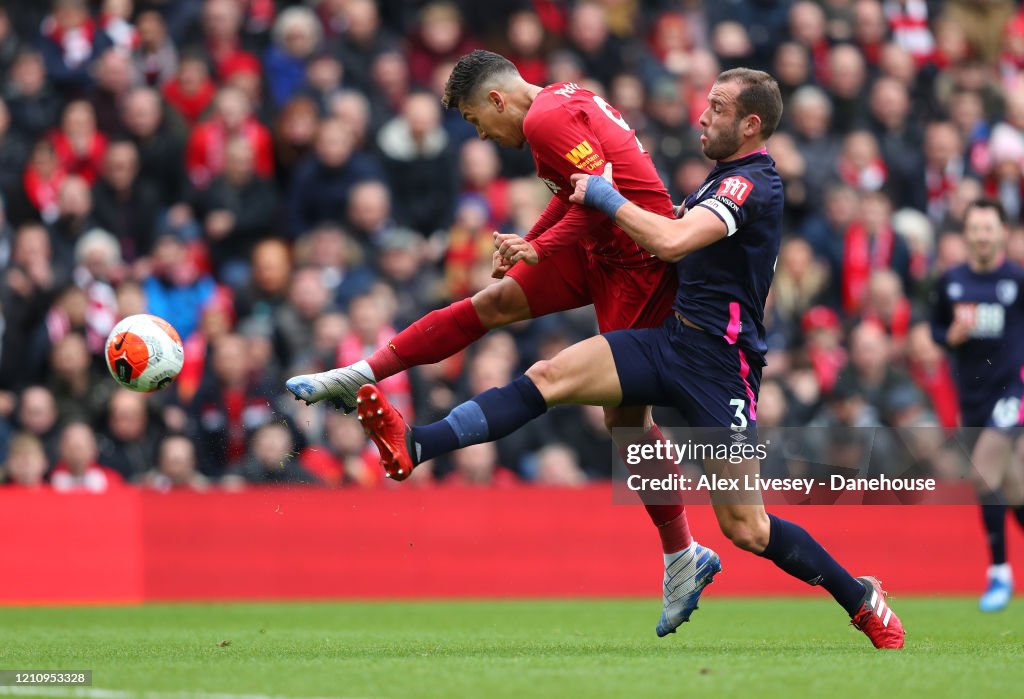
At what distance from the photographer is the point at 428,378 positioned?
517 inches

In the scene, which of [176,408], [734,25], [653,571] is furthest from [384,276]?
[734,25]

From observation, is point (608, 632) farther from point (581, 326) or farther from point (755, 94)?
point (581, 326)

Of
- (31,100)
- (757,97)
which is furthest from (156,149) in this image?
(757,97)

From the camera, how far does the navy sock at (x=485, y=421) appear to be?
24.2 feet

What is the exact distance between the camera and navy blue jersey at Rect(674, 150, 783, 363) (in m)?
7.48

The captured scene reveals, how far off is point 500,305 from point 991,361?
4.64 m

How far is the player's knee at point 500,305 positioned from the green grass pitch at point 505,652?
1600 mm

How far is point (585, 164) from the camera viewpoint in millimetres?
7586

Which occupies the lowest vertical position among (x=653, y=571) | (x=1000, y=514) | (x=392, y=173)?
(x=653, y=571)

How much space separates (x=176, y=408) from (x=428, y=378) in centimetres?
198

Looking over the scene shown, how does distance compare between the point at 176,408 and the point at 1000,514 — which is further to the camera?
the point at 176,408

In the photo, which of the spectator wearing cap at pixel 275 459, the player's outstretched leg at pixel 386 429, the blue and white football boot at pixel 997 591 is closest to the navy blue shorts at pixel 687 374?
the player's outstretched leg at pixel 386 429

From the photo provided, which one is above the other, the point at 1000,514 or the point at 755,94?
the point at 755,94

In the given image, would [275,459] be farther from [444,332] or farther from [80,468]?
[444,332]
